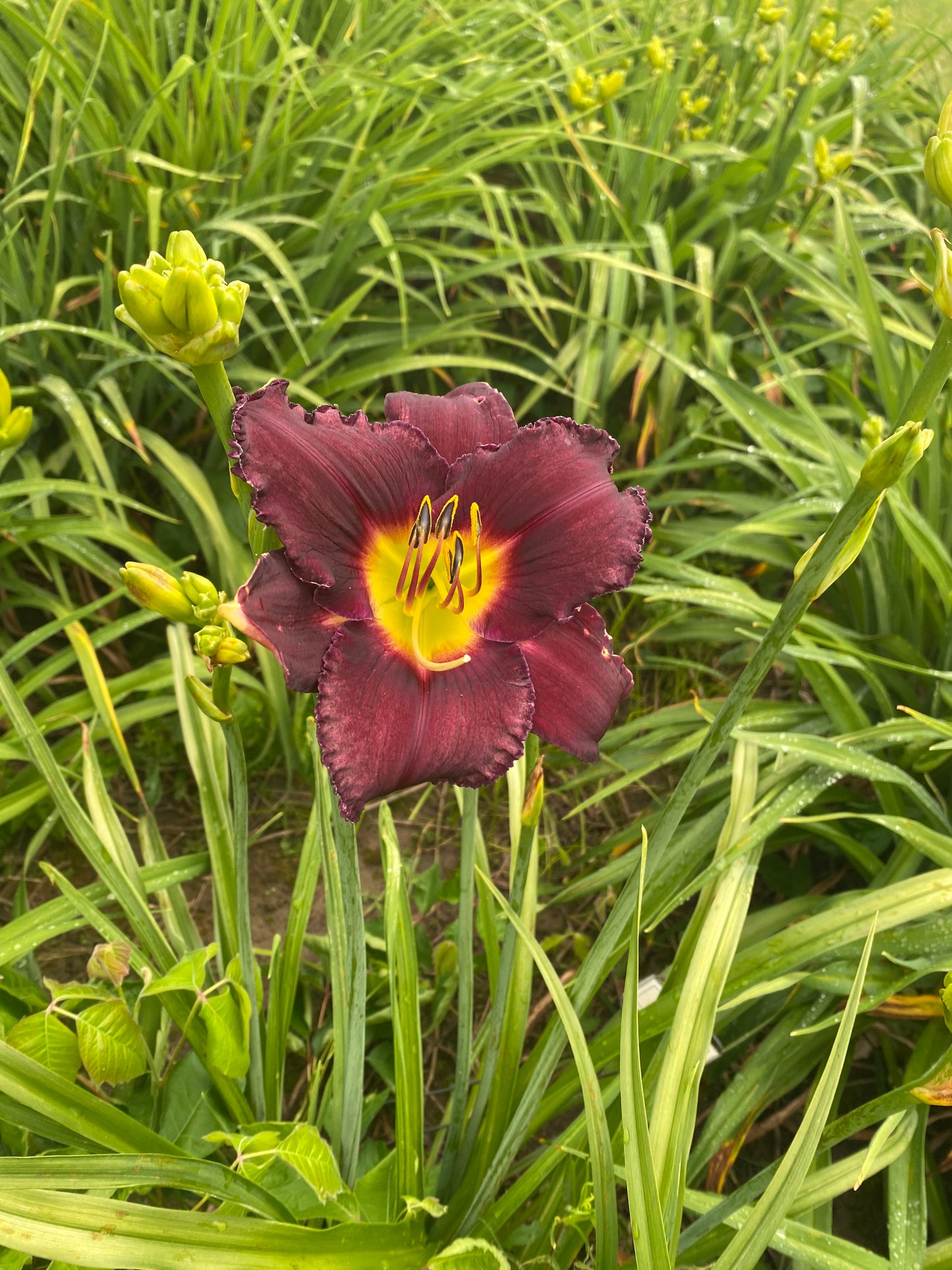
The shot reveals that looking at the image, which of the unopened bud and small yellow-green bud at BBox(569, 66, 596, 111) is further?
small yellow-green bud at BBox(569, 66, 596, 111)

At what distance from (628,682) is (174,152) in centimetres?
161

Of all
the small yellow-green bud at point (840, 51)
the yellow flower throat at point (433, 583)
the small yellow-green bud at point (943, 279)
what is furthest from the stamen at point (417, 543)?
the small yellow-green bud at point (840, 51)

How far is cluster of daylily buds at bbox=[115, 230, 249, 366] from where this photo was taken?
23.9 inches

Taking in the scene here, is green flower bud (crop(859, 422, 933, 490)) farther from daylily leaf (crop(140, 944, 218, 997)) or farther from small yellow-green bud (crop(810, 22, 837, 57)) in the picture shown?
small yellow-green bud (crop(810, 22, 837, 57))

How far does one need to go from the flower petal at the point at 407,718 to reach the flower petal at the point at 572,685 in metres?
0.04

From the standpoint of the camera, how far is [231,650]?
0.72 m

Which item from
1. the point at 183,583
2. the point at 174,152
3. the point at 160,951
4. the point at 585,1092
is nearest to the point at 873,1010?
the point at 585,1092

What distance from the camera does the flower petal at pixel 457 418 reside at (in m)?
0.83

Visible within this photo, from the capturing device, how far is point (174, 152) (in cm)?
183

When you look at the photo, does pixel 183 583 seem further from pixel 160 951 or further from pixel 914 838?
pixel 914 838

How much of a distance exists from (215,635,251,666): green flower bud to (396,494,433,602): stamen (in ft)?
0.42

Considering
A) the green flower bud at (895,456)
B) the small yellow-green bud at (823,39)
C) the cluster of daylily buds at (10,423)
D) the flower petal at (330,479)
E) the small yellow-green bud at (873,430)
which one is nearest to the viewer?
the green flower bud at (895,456)

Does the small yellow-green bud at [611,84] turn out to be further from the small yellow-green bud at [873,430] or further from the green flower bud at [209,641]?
the green flower bud at [209,641]

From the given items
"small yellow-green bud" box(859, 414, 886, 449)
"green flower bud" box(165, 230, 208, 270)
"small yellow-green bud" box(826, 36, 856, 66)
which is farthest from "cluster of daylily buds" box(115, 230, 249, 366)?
"small yellow-green bud" box(826, 36, 856, 66)
